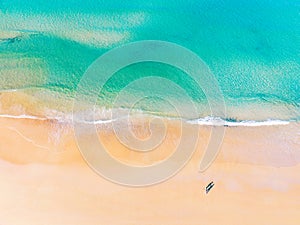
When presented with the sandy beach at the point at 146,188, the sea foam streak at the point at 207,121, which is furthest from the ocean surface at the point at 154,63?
the sandy beach at the point at 146,188

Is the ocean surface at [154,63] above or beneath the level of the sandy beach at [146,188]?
above

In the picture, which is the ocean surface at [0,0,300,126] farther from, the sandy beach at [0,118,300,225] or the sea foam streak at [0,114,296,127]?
the sandy beach at [0,118,300,225]

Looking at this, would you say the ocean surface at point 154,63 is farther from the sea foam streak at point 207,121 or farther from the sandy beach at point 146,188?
the sandy beach at point 146,188

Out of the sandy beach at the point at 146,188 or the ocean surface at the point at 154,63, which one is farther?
the ocean surface at the point at 154,63

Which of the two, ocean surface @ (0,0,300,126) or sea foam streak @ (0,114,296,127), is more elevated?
ocean surface @ (0,0,300,126)

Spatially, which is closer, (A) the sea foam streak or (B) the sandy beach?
(B) the sandy beach

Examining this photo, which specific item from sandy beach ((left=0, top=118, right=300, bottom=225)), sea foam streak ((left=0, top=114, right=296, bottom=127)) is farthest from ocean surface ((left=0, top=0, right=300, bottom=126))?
sandy beach ((left=0, top=118, right=300, bottom=225))

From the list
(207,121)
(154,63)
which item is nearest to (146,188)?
(207,121)

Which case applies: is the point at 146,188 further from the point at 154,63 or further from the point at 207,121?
the point at 154,63
